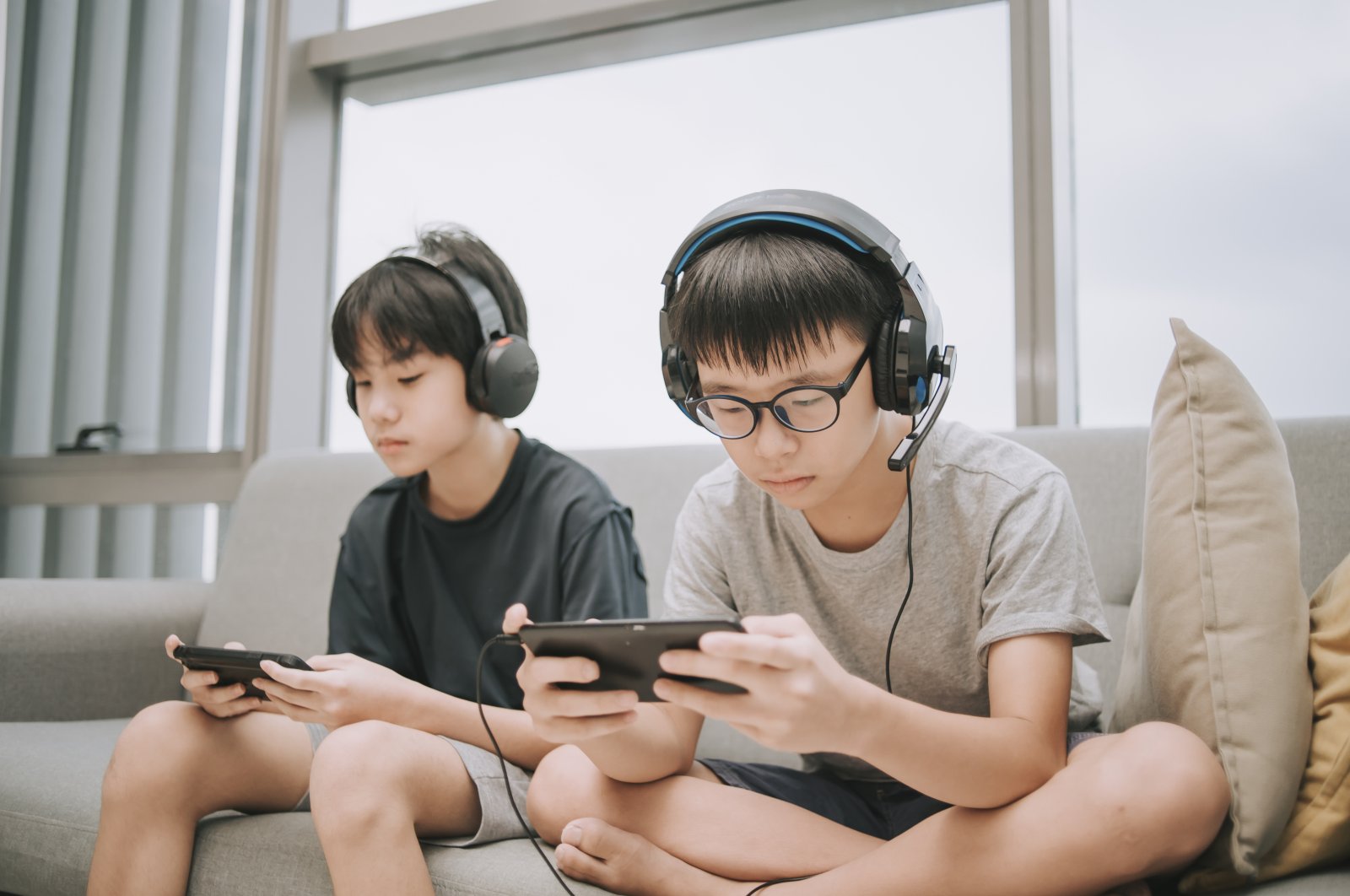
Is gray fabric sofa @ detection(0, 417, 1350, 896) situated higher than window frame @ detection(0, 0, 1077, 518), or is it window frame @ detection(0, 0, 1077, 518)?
window frame @ detection(0, 0, 1077, 518)

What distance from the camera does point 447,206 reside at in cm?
246

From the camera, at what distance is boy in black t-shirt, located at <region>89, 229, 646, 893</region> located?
1.01 meters

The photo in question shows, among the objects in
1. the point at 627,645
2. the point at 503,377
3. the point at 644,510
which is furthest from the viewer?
the point at 644,510

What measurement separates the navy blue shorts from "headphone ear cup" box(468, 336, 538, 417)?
0.51 m

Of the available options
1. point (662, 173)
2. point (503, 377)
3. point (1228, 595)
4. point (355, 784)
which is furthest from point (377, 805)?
point (662, 173)

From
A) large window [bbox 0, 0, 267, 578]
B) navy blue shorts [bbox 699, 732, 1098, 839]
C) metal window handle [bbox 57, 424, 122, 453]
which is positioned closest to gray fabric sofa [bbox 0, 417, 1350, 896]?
navy blue shorts [bbox 699, 732, 1098, 839]

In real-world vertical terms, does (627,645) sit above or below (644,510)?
below

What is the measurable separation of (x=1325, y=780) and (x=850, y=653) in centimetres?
45

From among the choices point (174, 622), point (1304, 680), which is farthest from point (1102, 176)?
point (174, 622)

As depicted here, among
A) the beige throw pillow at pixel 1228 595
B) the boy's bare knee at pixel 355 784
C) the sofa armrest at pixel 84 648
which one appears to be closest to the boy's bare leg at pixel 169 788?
the boy's bare knee at pixel 355 784

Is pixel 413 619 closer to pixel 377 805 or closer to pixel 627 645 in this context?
pixel 377 805

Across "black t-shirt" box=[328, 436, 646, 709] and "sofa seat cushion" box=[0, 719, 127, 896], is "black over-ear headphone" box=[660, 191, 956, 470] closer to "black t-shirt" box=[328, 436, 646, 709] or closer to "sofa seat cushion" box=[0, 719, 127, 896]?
"black t-shirt" box=[328, 436, 646, 709]

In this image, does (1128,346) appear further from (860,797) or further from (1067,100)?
(860,797)

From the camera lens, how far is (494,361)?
1.33 meters
